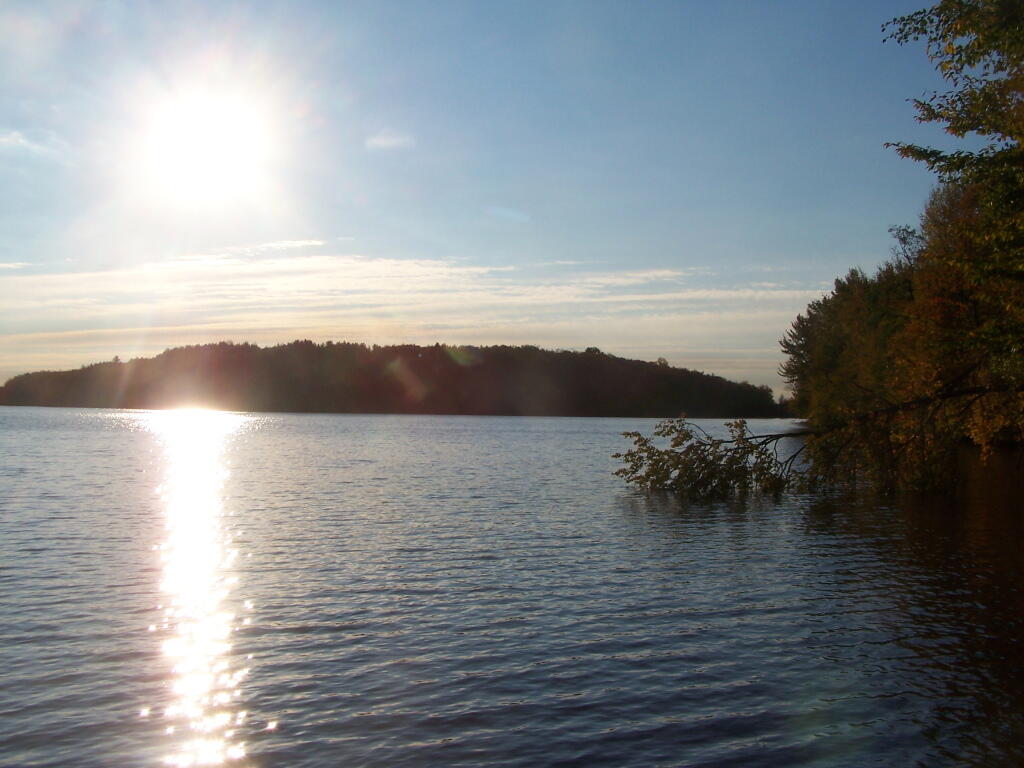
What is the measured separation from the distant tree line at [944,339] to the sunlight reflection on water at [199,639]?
56.5 ft

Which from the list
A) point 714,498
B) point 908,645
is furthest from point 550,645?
point 714,498

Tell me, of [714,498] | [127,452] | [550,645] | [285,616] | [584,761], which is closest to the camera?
[584,761]

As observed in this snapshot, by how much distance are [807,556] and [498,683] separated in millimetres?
12790

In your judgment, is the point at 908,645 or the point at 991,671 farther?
the point at 908,645

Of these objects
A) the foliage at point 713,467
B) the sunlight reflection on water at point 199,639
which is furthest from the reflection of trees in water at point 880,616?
the sunlight reflection on water at point 199,639

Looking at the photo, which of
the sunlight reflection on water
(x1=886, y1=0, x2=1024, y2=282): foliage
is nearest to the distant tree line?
(x1=886, y1=0, x2=1024, y2=282): foliage

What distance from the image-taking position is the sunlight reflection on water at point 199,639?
10203mm

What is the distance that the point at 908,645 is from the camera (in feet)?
46.7

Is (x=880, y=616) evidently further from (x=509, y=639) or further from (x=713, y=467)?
(x=713, y=467)

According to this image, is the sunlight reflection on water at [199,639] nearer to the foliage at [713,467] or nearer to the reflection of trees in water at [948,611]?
the reflection of trees in water at [948,611]

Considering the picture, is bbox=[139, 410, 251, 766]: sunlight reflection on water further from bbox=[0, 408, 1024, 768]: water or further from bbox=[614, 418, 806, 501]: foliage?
bbox=[614, 418, 806, 501]: foliage

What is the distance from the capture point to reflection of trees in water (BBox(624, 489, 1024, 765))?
35.1ft

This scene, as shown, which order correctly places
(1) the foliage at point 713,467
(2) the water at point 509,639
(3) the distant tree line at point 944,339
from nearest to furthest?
1. (2) the water at point 509,639
2. (3) the distant tree line at point 944,339
3. (1) the foliage at point 713,467

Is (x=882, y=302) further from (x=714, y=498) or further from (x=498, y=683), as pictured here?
(x=498, y=683)
